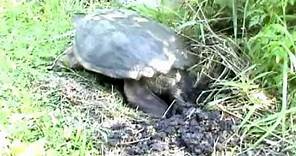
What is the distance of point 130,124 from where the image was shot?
2.29 m

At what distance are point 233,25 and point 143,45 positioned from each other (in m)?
0.43

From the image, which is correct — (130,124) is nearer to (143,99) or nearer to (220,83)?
(143,99)

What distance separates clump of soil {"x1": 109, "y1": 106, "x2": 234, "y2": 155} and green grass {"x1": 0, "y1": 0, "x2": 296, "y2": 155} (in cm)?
7

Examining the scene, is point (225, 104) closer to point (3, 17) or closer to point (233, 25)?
point (233, 25)

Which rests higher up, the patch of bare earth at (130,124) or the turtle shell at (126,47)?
the turtle shell at (126,47)

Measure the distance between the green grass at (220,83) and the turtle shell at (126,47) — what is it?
143 millimetres

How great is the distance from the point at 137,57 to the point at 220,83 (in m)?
0.34

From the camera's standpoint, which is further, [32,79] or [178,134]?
[32,79]

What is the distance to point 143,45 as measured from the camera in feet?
7.99

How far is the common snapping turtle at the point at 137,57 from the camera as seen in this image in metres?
2.40

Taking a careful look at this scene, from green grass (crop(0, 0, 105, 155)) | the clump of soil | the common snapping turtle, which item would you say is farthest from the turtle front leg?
green grass (crop(0, 0, 105, 155))

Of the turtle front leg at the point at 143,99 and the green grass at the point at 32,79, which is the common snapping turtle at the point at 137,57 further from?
the green grass at the point at 32,79

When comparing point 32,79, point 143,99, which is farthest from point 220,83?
point 32,79

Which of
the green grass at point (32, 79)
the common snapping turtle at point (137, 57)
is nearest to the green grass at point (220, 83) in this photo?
the green grass at point (32, 79)
